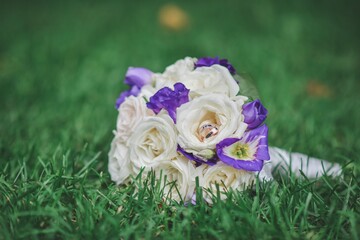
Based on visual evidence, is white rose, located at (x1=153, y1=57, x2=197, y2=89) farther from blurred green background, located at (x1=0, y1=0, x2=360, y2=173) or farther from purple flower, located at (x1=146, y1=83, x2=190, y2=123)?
blurred green background, located at (x1=0, y1=0, x2=360, y2=173)

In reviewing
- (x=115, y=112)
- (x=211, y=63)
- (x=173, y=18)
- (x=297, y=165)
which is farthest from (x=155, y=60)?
(x=297, y=165)

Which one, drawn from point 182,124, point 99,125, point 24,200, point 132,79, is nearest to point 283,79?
point 99,125

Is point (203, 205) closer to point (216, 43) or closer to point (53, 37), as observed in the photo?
point (216, 43)

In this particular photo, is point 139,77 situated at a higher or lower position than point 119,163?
higher

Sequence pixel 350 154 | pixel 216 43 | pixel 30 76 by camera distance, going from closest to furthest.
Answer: pixel 350 154 < pixel 30 76 < pixel 216 43

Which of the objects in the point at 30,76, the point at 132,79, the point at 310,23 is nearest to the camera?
the point at 132,79

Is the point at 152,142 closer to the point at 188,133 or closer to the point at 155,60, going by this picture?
the point at 188,133

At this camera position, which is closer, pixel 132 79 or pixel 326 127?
pixel 132 79
